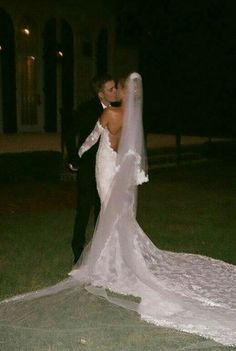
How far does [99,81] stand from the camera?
258 inches

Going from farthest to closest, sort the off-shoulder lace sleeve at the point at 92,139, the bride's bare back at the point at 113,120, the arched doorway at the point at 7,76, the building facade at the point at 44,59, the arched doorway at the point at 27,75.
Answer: the arched doorway at the point at 27,75, the building facade at the point at 44,59, the arched doorway at the point at 7,76, the off-shoulder lace sleeve at the point at 92,139, the bride's bare back at the point at 113,120

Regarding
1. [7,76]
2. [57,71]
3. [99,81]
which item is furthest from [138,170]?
[57,71]

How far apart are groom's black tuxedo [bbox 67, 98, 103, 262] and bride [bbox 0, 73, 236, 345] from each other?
0.13 metres

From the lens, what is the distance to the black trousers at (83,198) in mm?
6781

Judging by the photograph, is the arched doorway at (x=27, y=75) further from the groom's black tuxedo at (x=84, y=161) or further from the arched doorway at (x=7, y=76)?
the groom's black tuxedo at (x=84, y=161)

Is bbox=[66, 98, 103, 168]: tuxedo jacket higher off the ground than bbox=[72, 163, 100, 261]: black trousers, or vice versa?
bbox=[66, 98, 103, 168]: tuxedo jacket

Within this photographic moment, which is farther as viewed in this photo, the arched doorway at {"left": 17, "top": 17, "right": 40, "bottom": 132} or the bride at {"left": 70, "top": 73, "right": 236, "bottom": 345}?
the arched doorway at {"left": 17, "top": 17, "right": 40, "bottom": 132}

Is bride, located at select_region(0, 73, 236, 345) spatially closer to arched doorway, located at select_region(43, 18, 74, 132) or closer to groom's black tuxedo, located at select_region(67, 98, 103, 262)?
groom's black tuxedo, located at select_region(67, 98, 103, 262)

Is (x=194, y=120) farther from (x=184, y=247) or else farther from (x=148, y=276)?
(x=148, y=276)

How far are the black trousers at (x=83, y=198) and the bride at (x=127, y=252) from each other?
0.57 ft

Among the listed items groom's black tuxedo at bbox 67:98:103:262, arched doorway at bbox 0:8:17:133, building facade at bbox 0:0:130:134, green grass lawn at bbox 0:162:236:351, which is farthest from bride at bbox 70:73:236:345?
arched doorway at bbox 0:8:17:133

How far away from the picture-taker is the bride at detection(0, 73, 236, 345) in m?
5.85

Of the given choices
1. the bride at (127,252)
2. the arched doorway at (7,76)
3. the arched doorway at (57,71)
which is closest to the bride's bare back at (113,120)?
the bride at (127,252)

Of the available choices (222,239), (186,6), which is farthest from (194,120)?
(222,239)
